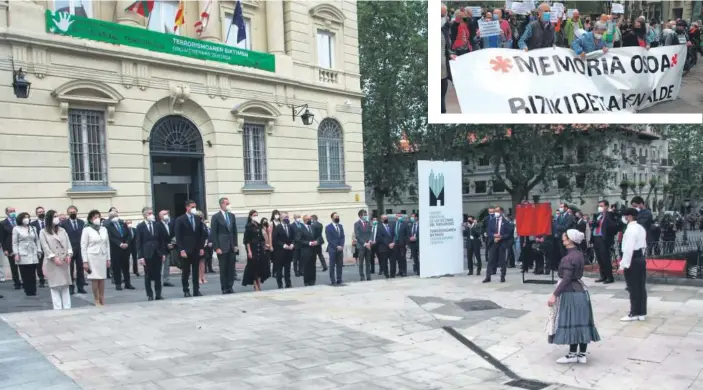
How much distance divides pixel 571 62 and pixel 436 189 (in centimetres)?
612

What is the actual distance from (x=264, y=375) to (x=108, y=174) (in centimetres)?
1282

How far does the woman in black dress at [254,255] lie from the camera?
497 inches

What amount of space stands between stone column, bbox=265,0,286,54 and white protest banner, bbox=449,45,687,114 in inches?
541

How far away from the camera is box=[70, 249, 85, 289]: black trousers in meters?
12.6

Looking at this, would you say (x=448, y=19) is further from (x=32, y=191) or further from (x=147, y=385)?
(x=32, y=191)

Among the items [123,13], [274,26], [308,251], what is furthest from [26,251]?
[274,26]

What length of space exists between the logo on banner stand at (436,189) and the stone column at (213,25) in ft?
32.6

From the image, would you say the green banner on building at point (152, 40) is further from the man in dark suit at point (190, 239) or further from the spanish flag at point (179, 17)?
the man in dark suit at point (190, 239)

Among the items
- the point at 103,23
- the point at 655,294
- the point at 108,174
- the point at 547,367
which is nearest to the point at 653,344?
the point at 547,367

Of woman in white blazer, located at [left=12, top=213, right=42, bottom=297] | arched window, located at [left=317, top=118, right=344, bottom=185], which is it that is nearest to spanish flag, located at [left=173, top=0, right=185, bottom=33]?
arched window, located at [left=317, top=118, right=344, bottom=185]

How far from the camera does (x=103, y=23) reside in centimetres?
1694

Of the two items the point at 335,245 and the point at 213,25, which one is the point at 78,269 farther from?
the point at 213,25

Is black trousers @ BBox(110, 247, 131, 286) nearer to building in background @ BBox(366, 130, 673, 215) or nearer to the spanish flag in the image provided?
the spanish flag

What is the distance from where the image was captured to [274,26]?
2188cm
